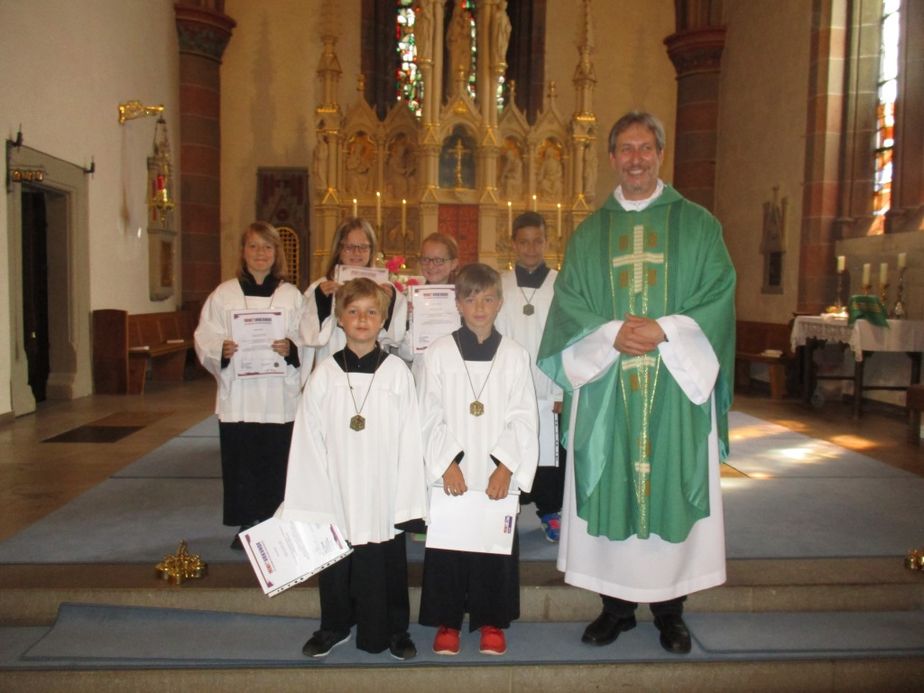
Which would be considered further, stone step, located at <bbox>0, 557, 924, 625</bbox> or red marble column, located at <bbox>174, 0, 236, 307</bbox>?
red marble column, located at <bbox>174, 0, 236, 307</bbox>

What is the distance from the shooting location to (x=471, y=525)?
9.36ft

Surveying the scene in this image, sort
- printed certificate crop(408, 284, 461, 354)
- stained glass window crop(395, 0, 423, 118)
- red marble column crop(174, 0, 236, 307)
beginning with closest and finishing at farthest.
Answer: printed certificate crop(408, 284, 461, 354) → red marble column crop(174, 0, 236, 307) → stained glass window crop(395, 0, 423, 118)

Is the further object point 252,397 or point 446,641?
point 252,397

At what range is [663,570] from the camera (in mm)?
2881

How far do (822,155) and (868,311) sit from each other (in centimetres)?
291

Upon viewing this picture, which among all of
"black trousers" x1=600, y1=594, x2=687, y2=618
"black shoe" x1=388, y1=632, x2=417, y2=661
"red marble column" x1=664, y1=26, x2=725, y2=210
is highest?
"red marble column" x1=664, y1=26, x2=725, y2=210

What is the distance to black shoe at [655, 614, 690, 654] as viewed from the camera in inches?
115

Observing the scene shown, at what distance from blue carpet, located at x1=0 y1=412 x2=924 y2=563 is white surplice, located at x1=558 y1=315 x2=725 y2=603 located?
723 mm

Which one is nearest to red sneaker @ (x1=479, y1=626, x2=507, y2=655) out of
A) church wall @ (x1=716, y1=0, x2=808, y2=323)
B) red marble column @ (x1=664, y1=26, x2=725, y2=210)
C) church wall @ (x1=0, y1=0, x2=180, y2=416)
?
church wall @ (x1=0, y1=0, x2=180, y2=416)

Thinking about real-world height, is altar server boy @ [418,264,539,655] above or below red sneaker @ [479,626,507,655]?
above

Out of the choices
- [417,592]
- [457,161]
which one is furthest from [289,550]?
[457,161]

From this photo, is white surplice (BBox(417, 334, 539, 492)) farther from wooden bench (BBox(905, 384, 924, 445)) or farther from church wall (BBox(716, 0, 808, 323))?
church wall (BBox(716, 0, 808, 323))

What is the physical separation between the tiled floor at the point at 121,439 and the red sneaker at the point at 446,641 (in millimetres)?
2430

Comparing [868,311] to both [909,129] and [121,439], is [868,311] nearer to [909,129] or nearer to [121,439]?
[909,129]
